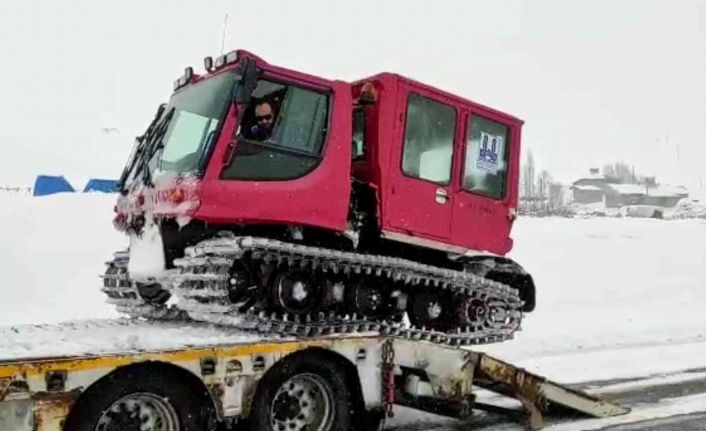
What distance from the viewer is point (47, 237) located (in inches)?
606

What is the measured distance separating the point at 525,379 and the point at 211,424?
2821 mm

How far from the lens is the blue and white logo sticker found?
7930mm

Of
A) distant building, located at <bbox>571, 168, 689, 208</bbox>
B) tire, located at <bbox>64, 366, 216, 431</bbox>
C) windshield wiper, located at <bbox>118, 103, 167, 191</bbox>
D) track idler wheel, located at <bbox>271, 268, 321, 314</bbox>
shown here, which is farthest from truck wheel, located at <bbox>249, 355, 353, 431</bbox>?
distant building, located at <bbox>571, 168, 689, 208</bbox>

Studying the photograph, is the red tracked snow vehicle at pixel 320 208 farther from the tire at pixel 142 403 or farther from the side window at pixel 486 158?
the tire at pixel 142 403

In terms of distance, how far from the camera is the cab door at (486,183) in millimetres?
7715

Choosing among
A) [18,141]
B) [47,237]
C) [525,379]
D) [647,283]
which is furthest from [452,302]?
[18,141]

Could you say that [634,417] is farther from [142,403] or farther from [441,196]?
[142,403]

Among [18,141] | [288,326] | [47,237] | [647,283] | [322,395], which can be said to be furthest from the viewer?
[18,141]

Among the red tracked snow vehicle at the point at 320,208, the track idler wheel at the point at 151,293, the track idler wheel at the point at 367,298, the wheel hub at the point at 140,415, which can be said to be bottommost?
the wheel hub at the point at 140,415

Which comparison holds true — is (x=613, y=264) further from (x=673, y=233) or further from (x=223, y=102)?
(x=223, y=102)

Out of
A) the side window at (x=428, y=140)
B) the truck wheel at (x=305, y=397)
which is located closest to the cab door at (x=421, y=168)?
the side window at (x=428, y=140)

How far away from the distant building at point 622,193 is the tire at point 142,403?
3377 inches

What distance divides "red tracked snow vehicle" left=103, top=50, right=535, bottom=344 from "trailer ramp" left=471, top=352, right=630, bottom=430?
2.49ft

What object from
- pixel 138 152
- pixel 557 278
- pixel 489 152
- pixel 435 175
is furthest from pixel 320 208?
pixel 557 278
